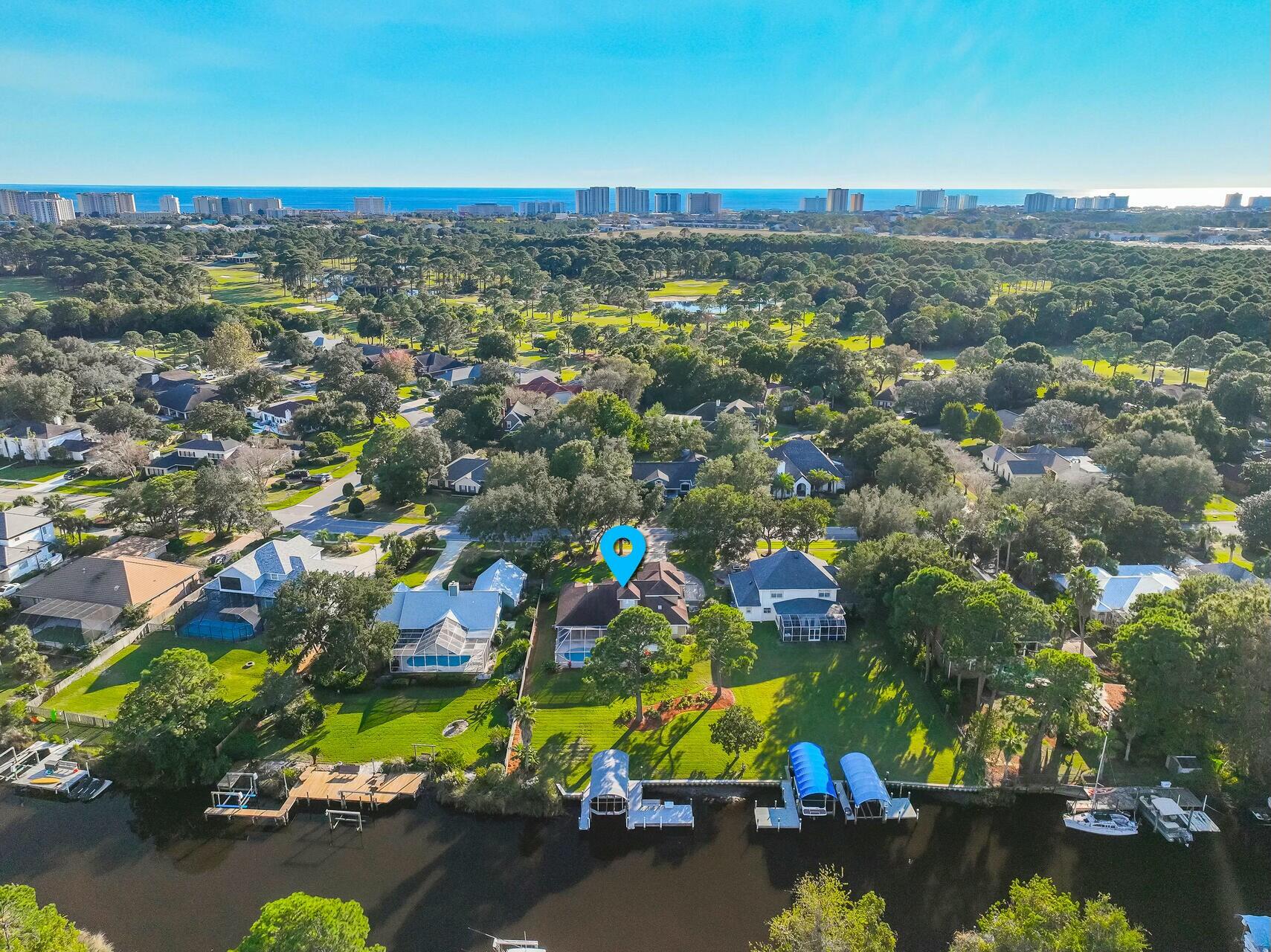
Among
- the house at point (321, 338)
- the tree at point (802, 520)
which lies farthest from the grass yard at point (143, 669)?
the house at point (321, 338)

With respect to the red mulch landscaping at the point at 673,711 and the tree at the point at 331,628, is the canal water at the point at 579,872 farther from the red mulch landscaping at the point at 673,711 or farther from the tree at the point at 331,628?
the tree at the point at 331,628

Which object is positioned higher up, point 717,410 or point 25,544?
point 717,410

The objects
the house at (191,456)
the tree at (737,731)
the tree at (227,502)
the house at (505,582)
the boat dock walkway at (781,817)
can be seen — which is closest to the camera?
the boat dock walkway at (781,817)

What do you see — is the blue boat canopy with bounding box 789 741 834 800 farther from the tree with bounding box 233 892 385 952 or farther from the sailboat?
the tree with bounding box 233 892 385 952

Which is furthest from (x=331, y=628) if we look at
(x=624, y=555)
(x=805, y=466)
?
(x=805, y=466)

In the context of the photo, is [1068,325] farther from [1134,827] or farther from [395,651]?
[395,651]

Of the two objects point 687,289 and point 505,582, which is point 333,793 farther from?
point 687,289

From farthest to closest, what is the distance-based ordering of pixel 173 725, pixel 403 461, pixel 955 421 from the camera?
pixel 955 421 < pixel 403 461 < pixel 173 725
